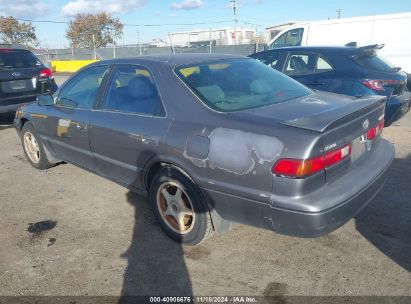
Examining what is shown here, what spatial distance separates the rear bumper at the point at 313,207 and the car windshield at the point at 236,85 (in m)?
0.77

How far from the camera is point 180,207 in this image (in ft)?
10.5

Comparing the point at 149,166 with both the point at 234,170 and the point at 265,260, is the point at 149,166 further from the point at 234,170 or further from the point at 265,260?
the point at 265,260

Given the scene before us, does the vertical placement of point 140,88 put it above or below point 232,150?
above

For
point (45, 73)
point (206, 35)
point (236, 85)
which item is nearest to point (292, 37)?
point (45, 73)

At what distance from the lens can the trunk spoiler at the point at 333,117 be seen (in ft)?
7.98

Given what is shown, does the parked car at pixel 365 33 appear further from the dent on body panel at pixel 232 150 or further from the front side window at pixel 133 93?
the dent on body panel at pixel 232 150

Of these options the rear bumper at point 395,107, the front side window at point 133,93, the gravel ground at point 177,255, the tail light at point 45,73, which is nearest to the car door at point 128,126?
the front side window at point 133,93

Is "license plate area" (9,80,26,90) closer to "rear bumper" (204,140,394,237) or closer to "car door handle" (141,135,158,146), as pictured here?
"car door handle" (141,135,158,146)

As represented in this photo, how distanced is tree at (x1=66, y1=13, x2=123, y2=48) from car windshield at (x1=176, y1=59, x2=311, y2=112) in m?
50.8

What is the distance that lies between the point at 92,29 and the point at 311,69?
5142 centimetres

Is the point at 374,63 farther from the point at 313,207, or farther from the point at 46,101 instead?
the point at 46,101

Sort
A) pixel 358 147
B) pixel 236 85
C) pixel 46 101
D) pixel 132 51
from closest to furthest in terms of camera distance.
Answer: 1. pixel 358 147
2. pixel 236 85
3. pixel 46 101
4. pixel 132 51

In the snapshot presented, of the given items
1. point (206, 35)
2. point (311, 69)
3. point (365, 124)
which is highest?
point (206, 35)

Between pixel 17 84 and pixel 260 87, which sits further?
pixel 17 84
